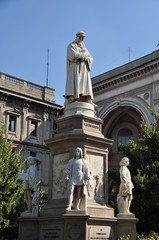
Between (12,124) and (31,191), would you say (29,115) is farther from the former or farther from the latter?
(31,191)

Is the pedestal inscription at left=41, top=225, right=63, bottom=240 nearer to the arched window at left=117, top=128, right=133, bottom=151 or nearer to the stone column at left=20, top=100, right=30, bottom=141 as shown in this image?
the stone column at left=20, top=100, right=30, bottom=141

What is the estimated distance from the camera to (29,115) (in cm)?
3769

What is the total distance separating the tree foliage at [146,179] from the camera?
18.8 m

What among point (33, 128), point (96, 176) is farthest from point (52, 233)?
point (33, 128)

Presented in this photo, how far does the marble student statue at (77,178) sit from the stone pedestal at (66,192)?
341 millimetres

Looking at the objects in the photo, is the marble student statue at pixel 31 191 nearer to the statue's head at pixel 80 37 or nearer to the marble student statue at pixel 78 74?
the marble student statue at pixel 78 74

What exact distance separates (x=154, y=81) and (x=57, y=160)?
72.0 ft

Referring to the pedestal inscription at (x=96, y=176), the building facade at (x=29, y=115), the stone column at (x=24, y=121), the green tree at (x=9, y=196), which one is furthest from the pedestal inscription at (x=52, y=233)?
the stone column at (x=24, y=121)

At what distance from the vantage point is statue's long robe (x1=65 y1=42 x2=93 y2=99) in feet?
43.8

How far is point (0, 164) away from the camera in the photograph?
75.5 ft

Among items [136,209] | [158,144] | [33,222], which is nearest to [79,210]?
[33,222]

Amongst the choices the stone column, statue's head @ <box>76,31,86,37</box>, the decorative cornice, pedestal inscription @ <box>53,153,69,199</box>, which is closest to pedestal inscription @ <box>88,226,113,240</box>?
pedestal inscription @ <box>53,153,69,199</box>

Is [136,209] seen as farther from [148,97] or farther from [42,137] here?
[42,137]

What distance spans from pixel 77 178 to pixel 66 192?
0.98m
